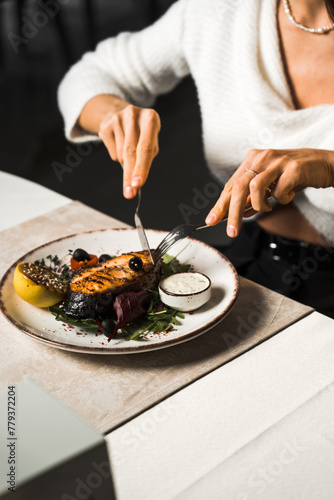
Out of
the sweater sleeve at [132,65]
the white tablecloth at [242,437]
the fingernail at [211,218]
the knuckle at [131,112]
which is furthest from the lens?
the sweater sleeve at [132,65]

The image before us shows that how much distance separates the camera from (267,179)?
31.9 inches

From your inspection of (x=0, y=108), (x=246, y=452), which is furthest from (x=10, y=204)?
(x=0, y=108)

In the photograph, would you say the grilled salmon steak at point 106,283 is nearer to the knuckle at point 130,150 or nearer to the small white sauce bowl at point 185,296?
the small white sauce bowl at point 185,296

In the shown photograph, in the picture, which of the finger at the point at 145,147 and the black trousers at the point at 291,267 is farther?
the black trousers at the point at 291,267

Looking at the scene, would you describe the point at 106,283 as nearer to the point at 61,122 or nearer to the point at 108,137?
the point at 108,137

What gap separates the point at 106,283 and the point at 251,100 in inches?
30.2

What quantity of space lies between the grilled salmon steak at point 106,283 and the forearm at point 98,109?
57cm

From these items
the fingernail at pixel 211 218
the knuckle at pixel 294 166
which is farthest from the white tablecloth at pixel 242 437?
the knuckle at pixel 294 166

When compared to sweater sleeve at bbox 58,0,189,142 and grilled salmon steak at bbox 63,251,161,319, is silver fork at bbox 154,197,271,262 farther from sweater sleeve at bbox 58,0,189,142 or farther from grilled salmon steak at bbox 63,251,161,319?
sweater sleeve at bbox 58,0,189,142

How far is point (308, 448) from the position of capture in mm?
544

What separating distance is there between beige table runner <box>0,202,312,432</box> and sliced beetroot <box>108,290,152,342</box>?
0.05 meters

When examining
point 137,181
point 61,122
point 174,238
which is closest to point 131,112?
point 137,181

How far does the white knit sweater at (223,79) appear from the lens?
1257 mm

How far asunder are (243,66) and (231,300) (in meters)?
0.79
